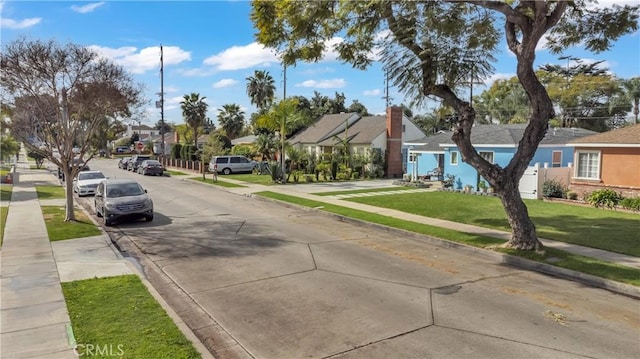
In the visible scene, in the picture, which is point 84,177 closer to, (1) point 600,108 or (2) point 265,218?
(2) point 265,218

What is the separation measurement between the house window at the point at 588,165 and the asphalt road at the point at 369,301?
1342 centimetres

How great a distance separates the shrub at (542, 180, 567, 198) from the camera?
23.1m

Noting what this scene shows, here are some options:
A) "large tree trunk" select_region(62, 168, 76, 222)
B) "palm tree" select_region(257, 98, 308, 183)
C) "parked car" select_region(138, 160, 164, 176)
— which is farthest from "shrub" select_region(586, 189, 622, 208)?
"parked car" select_region(138, 160, 164, 176)

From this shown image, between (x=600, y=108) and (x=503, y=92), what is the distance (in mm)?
14140

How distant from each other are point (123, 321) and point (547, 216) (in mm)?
16325

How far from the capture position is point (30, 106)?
15.6m

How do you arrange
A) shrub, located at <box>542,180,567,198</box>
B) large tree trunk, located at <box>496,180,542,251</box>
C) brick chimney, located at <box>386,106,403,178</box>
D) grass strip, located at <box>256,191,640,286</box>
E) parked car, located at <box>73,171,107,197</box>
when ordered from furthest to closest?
brick chimney, located at <box>386,106,403,178</box>, parked car, located at <box>73,171,107,197</box>, shrub, located at <box>542,180,567,198</box>, large tree trunk, located at <box>496,180,542,251</box>, grass strip, located at <box>256,191,640,286</box>

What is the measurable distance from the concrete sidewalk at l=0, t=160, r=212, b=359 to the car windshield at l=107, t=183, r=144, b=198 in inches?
98.4

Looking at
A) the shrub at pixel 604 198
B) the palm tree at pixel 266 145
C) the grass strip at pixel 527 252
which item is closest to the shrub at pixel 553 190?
the shrub at pixel 604 198

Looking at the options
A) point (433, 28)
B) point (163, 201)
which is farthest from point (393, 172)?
point (433, 28)

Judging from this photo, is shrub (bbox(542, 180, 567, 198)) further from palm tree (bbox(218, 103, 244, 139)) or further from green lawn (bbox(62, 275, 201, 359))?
palm tree (bbox(218, 103, 244, 139))

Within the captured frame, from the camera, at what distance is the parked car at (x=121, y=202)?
16.5 metres

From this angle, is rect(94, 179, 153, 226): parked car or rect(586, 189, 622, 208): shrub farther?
rect(586, 189, 622, 208): shrub

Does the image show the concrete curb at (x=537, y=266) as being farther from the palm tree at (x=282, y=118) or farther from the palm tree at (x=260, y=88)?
the palm tree at (x=260, y=88)
